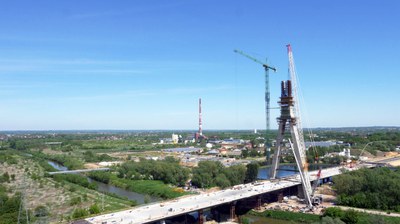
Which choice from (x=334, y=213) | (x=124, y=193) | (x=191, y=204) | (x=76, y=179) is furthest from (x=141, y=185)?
(x=334, y=213)

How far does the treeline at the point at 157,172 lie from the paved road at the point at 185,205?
1867 cm

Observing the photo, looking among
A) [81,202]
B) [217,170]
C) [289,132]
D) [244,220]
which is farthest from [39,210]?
[289,132]

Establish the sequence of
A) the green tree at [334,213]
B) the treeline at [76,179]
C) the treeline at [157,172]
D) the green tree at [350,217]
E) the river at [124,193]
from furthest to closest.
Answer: the treeline at [157,172], the treeline at [76,179], the river at [124,193], the green tree at [334,213], the green tree at [350,217]

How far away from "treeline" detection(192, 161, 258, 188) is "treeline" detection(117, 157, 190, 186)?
3.37 meters

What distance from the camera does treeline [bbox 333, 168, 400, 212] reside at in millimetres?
45125

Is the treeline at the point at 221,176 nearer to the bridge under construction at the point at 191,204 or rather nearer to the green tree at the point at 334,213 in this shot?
the bridge under construction at the point at 191,204

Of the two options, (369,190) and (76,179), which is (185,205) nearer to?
(369,190)

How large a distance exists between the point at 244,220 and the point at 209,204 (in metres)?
5.28

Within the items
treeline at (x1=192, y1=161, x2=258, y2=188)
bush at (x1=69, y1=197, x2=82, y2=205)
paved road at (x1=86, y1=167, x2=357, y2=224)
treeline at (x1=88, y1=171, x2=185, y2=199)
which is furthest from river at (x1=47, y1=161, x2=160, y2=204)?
paved road at (x1=86, y1=167, x2=357, y2=224)

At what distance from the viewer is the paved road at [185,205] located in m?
34.8

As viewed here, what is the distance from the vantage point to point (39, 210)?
45812 mm

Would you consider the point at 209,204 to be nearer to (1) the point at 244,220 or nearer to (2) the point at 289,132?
(1) the point at 244,220

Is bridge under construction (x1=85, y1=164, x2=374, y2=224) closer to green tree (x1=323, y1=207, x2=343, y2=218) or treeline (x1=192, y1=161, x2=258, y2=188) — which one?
treeline (x1=192, y1=161, x2=258, y2=188)

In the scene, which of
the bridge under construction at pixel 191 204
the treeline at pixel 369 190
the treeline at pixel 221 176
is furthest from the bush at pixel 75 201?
the treeline at pixel 369 190
